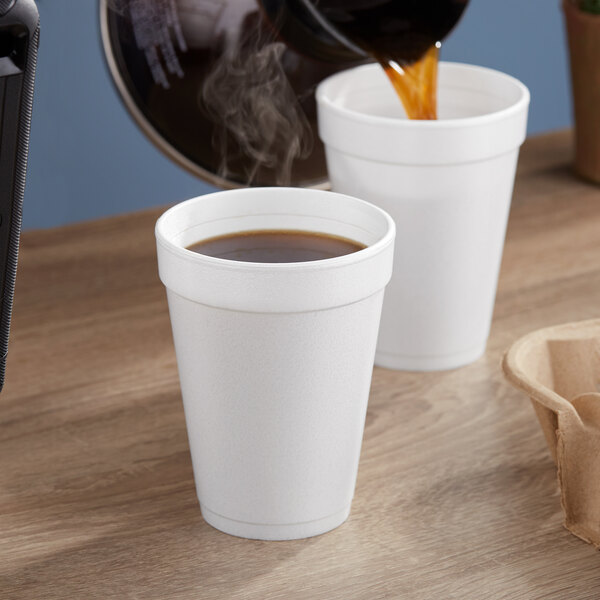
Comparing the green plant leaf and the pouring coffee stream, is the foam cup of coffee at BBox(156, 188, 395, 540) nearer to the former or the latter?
the pouring coffee stream

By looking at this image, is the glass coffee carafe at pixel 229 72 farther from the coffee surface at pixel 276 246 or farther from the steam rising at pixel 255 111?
the coffee surface at pixel 276 246

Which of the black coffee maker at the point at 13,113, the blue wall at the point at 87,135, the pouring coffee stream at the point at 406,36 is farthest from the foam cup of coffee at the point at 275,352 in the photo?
the blue wall at the point at 87,135

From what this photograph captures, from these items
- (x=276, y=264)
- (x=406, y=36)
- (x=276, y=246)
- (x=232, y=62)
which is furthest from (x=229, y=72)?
(x=276, y=264)

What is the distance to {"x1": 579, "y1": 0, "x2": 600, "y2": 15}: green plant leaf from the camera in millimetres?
1174

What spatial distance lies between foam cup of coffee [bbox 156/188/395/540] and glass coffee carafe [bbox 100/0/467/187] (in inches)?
12.4

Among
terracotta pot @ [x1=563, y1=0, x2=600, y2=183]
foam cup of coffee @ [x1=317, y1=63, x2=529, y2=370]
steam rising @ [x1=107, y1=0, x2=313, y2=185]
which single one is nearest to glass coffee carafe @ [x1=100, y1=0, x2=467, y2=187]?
steam rising @ [x1=107, y1=0, x2=313, y2=185]

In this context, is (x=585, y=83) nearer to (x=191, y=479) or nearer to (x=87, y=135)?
(x=87, y=135)

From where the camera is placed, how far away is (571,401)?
68 centimetres

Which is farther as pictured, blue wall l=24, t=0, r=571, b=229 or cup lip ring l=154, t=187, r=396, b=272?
blue wall l=24, t=0, r=571, b=229

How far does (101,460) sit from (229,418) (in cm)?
16

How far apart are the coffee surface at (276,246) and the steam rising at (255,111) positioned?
34 centimetres

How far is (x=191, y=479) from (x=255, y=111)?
0.42m

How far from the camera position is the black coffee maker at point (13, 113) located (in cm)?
60

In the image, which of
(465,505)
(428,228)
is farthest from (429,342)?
(465,505)
